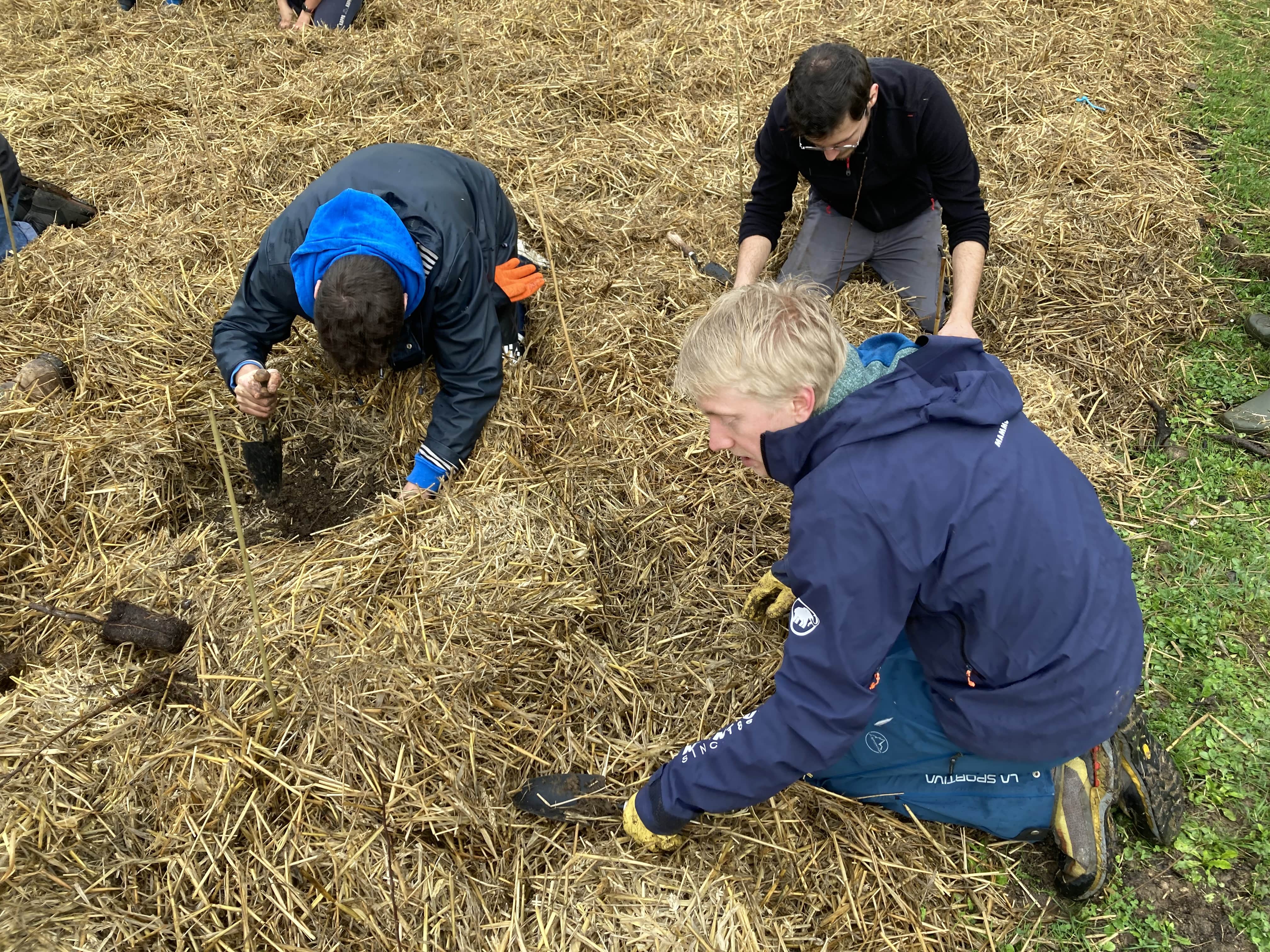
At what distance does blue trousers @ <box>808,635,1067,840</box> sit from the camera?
2309 mm

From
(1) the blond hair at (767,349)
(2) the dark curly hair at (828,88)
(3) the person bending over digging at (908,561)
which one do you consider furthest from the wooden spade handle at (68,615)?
(2) the dark curly hair at (828,88)

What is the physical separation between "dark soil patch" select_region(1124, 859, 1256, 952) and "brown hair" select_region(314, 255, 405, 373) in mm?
2910

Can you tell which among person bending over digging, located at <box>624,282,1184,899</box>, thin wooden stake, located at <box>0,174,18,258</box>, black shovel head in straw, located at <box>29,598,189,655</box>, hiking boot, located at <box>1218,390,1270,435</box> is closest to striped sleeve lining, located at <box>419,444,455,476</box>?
black shovel head in straw, located at <box>29,598,189,655</box>

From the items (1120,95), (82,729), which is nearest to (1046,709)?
(82,729)

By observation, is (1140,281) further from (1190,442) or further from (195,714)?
(195,714)

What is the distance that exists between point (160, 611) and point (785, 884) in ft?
7.40

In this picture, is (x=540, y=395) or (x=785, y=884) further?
(x=540, y=395)

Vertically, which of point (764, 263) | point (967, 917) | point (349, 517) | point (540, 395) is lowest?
point (967, 917)

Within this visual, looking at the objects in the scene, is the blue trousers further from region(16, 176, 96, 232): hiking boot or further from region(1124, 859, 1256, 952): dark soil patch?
region(16, 176, 96, 232): hiking boot

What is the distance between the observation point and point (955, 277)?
12.1 feet

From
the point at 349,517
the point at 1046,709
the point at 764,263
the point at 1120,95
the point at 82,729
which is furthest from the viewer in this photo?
the point at 1120,95

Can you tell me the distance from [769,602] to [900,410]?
45.9 inches

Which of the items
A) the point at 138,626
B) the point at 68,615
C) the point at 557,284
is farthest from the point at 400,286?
the point at 68,615

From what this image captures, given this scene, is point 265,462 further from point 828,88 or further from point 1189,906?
point 1189,906
